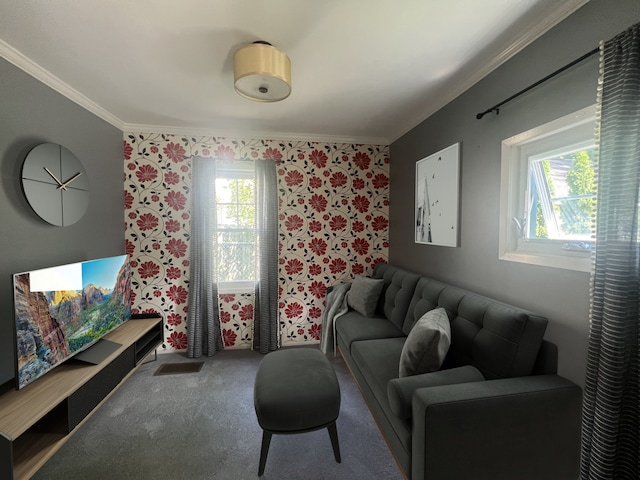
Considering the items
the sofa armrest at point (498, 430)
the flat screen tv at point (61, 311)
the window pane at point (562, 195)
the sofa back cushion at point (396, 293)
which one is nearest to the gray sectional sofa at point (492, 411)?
the sofa armrest at point (498, 430)

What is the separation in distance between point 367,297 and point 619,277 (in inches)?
72.7

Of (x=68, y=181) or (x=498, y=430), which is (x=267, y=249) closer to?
(x=68, y=181)

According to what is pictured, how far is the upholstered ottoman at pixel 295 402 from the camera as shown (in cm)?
145

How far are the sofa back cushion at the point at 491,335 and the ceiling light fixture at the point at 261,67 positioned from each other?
1.80m

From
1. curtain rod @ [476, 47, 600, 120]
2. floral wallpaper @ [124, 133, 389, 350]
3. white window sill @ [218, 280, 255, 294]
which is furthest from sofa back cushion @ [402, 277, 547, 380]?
white window sill @ [218, 280, 255, 294]

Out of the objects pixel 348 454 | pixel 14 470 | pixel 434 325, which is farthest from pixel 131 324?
pixel 434 325

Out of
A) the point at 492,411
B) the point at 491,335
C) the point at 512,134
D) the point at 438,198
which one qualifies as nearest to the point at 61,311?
the point at 492,411

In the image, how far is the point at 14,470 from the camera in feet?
4.21

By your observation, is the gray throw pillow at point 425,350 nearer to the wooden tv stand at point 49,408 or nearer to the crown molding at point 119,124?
the wooden tv stand at point 49,408

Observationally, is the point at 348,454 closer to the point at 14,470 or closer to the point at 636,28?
the point at 14,470

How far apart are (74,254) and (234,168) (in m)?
1.68

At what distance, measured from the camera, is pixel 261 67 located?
1536mm

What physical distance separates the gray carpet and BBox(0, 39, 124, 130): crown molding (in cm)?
247

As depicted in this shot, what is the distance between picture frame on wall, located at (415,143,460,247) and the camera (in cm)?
214
